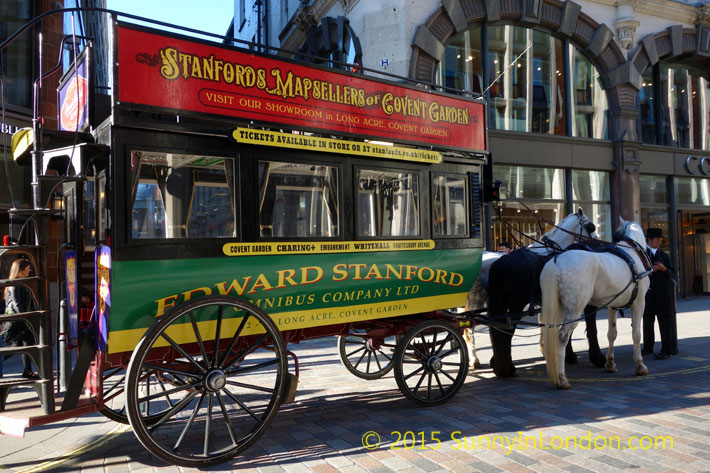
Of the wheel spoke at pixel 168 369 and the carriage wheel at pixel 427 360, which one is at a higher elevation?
the wheel spoke at pixel 168 369

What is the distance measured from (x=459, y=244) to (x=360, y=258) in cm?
146

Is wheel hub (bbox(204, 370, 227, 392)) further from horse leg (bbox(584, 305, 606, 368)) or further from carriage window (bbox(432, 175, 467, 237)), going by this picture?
horse leg (bbox(584, 305, 606, 368))

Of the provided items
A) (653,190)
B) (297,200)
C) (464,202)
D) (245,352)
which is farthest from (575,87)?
(245,352)

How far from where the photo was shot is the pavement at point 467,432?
4.12 m

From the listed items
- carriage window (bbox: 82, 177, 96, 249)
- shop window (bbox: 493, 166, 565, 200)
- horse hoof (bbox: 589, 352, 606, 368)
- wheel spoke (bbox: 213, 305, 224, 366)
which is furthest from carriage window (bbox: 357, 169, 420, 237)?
shop window (bbox: 493, 166, 565, 200)

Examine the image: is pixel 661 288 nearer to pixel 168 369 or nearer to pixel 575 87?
pixel 168 369

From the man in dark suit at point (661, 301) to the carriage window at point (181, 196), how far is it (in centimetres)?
661

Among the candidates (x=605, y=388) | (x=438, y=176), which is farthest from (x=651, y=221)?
(x=438, y=176)

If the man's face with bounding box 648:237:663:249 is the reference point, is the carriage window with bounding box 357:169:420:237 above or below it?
above

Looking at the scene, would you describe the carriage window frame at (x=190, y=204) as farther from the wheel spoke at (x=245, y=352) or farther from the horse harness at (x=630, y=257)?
the horse harness at (x=630, y=257)

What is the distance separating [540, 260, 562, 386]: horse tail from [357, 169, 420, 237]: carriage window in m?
1.85

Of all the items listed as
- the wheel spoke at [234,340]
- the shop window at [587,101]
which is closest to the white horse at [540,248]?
the wheel spoke at [234,340]

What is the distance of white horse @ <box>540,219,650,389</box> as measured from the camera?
20.7 ft

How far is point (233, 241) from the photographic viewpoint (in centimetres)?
452
